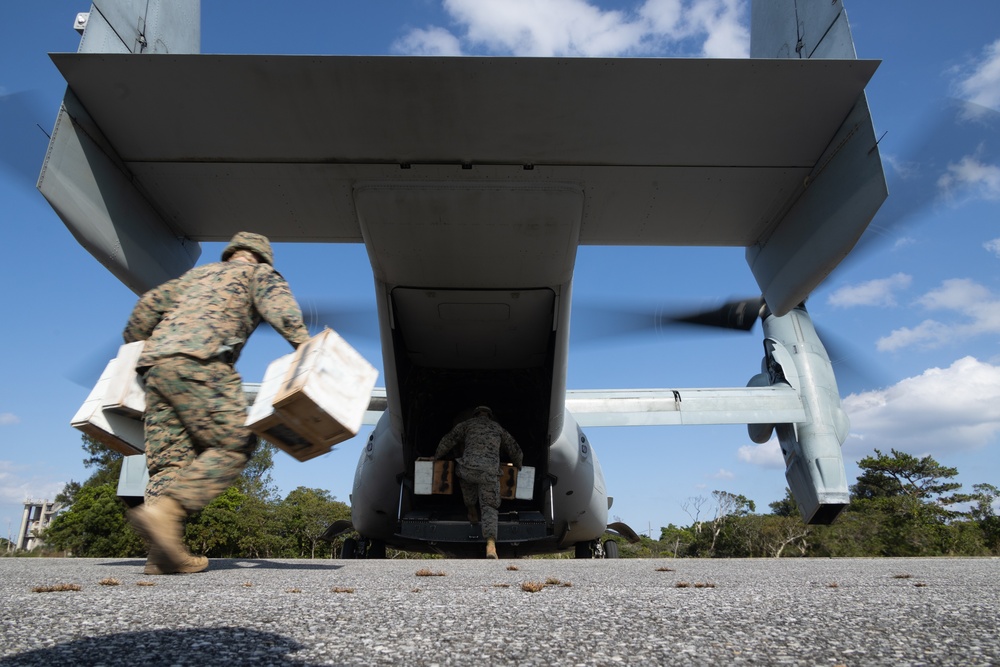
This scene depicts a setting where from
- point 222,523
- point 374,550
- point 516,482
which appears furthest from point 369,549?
point 222,523

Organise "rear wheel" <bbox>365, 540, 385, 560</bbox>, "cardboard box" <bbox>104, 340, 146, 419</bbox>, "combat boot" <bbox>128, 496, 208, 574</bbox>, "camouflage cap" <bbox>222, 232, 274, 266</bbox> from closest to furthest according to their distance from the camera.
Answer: "combat boot" <bbox>128, 496, 208, 574</bbox>
"cardboard box" <bbox>104, 340, 146, 419</bbox>
"camouflage cap" <bbox>222, 232, 274, 266</bbox>
"rear wheel" <bbox>365, 540, 385, 560</bbox>

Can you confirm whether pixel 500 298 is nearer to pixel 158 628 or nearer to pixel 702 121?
pixel 702 121

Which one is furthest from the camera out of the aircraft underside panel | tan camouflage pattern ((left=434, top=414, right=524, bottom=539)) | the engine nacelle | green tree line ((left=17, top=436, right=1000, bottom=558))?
green tree line ((left=17, top=436, right=1000, bottom=558))

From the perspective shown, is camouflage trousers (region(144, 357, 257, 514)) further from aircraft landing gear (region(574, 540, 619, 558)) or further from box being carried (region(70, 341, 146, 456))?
aircraft landing gear (region(574, 540, 619, 558))

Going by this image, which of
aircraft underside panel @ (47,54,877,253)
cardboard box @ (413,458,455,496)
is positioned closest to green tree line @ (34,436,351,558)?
cardboard box @ (413,458,455,496)

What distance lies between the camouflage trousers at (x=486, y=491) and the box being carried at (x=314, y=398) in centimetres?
395

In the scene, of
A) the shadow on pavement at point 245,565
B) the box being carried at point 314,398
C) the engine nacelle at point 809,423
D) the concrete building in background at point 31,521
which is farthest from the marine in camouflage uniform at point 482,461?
the concrete building in background at point 31,521

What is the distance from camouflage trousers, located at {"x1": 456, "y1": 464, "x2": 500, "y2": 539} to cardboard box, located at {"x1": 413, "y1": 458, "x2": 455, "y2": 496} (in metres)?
0.32

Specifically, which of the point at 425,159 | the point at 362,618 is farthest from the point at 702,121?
the point at 362,618

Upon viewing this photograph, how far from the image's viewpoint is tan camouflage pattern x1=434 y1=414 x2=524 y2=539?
6344mm

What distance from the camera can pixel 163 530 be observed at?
2816 mm

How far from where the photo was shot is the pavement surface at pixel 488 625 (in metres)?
1.37

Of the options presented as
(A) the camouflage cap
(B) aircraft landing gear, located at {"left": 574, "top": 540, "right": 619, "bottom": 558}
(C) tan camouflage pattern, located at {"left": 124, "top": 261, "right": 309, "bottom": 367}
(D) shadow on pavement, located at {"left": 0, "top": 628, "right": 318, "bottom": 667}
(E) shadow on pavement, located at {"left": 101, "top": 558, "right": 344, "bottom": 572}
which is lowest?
(D) shadow on pavement, located at {"left": 0, "top": 628, "right": 318, "bottom": 667}

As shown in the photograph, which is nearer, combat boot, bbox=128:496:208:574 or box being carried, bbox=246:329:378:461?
box being carried, bbox=246:329:378:461
